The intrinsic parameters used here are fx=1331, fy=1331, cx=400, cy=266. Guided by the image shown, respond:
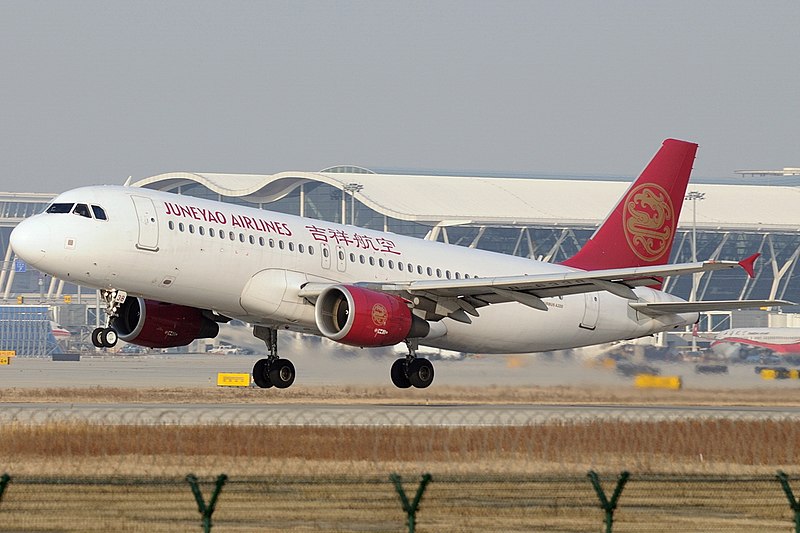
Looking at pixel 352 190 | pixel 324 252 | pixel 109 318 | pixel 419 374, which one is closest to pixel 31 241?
pixel 109 318

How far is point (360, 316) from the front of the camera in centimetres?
3547

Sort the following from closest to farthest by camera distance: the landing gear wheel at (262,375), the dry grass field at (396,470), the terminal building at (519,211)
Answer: the dry grass field at (396,470) → the landing gear wheel at (262,375) → the terminal building at (519,211)

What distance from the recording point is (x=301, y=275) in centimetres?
3681

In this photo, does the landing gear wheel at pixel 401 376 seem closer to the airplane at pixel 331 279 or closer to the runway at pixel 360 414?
the airplane at pixel 331 279

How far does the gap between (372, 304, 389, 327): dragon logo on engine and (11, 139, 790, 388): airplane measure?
0.03 metres

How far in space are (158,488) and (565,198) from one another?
12813 centimetres

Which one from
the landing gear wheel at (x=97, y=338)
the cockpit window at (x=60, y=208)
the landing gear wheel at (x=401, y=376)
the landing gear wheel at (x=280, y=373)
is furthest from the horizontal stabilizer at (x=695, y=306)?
the cockpit window at (x=60, y=208)

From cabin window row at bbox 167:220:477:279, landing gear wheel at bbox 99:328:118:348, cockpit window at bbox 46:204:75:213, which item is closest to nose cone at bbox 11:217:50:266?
cockpit window at bbox 46:204:75:213

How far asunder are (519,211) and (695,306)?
9959cm

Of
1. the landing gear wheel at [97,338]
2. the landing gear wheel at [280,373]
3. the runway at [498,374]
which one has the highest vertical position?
the landing gear wheel at [97,338]

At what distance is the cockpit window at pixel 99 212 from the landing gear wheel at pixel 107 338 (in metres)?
3.08

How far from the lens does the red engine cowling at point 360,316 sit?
117 feet

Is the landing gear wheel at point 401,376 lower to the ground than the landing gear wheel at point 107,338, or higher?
lower

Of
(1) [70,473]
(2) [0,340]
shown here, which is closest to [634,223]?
(1) [70,473]
